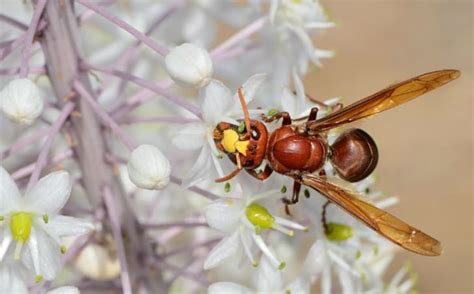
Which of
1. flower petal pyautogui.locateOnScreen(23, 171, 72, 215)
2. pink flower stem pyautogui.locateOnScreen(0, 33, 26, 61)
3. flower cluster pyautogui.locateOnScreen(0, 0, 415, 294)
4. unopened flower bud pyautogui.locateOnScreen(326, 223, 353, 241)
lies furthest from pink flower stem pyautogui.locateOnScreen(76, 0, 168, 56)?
unopened flower bud pyautogui.locateOnScreen(326, 223, 353, 241)

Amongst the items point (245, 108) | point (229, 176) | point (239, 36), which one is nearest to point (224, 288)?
point (229, 176)

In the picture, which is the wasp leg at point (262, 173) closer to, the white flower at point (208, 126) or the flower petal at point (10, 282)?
the white flower at point (208, 126)

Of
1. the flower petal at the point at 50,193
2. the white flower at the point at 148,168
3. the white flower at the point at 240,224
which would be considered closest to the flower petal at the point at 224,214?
the white flower at the point at 240,224

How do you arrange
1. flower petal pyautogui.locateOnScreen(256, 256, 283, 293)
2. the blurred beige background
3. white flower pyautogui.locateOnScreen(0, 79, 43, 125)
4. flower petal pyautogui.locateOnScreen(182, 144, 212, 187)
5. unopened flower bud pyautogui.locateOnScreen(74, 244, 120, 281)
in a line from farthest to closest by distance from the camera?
the blurred beige background, unopened flower bud pyautogui.locateOnScreen(74, 244, 120, 281), flower petal pyautogui.locateOnScreen(256, 256, 283, 293), flower petal pyautogui.locateOnScreen(182, 144, 212, 187), white flower pyautogui.locateOnScreen(0, 79, 43, 125)

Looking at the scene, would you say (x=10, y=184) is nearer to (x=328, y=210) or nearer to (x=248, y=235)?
(x=248, y=235)

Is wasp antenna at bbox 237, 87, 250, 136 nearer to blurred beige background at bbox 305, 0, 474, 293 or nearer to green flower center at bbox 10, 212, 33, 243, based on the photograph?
green flower center at bbox 10, 212, 33, 243

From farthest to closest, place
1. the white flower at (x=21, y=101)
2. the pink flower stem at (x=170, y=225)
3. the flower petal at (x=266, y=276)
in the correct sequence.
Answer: the pink flower stem at (x=170, y=225), the flower petal at (x=266, y=276), the white flower at (x=21, y=101)
